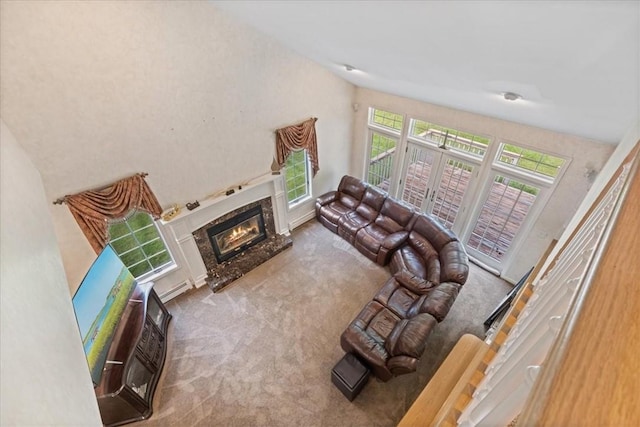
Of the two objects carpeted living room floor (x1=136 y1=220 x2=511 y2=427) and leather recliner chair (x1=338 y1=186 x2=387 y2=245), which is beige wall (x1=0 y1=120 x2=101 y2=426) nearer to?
carpeted living room floor (x1=136 y1=220 x2=511 y2=427)

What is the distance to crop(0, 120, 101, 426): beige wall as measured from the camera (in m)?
0.68

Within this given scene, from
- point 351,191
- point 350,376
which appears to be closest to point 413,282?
point 350,376

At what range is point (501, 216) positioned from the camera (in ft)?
15.6

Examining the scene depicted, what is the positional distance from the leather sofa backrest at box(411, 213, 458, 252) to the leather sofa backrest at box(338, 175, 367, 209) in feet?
4.76

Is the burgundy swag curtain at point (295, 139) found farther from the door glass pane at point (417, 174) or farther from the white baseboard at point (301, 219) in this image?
the door glass pane at point (417, 174)

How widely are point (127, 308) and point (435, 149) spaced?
552cm

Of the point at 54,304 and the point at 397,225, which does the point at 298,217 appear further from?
the point at 54,304

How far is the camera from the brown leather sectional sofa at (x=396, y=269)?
3361mm

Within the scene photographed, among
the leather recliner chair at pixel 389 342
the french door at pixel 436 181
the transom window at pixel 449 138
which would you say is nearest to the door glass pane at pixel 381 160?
the french door at pixel 436 181

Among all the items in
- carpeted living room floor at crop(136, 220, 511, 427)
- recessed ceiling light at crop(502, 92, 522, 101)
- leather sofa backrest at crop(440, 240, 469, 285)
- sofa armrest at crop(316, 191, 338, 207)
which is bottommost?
carpeted living room floor at crop(136, 220, 511, 427)

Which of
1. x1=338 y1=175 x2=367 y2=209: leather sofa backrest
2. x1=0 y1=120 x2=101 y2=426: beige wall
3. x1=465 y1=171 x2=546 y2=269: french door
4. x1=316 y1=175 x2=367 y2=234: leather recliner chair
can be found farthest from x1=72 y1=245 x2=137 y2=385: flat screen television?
x1=465 y1=171 x2=546 y2=269: french door

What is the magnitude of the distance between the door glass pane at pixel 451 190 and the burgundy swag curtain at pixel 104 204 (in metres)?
5.02

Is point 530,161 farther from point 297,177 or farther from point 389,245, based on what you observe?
point 297,177

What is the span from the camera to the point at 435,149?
5.21 m
